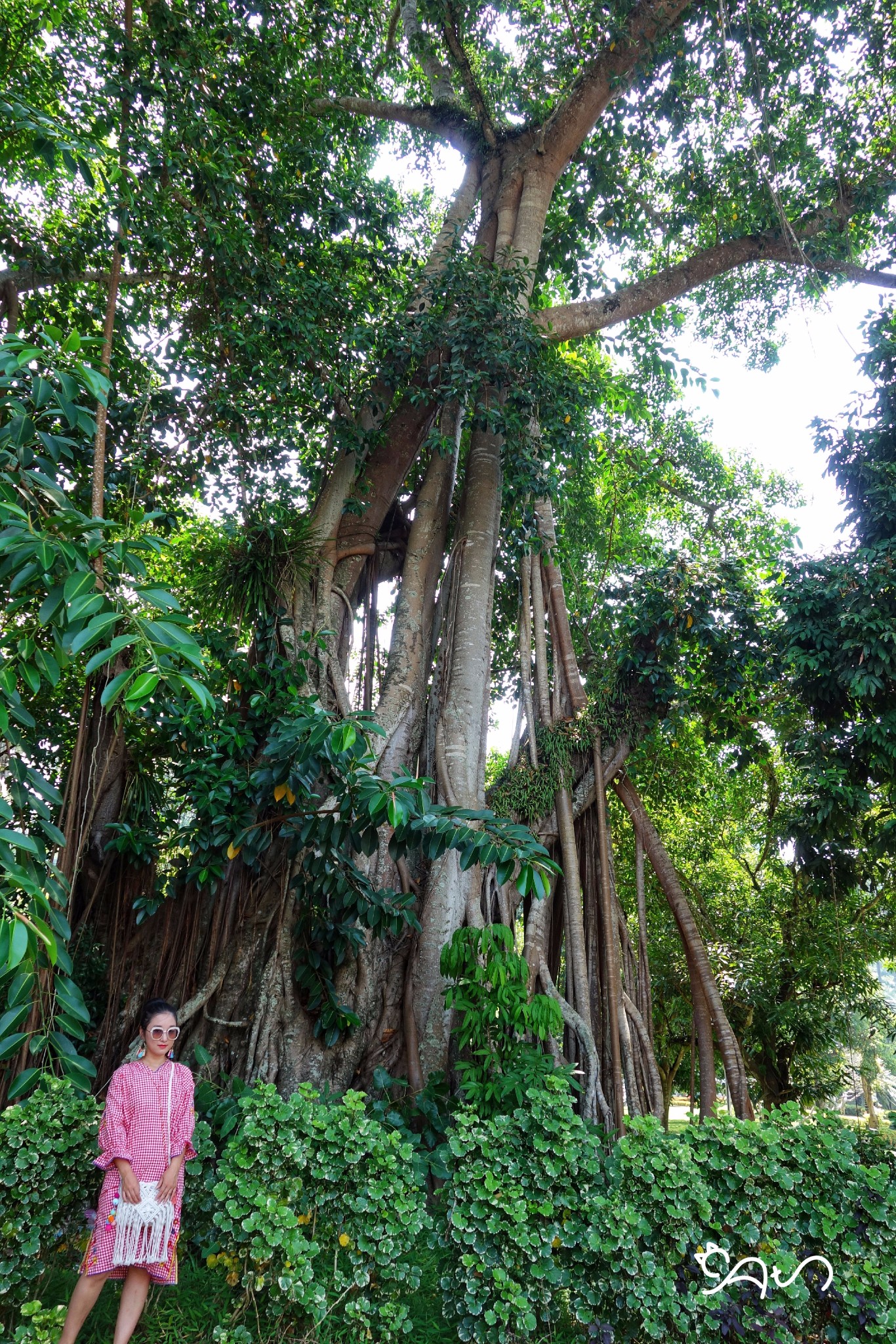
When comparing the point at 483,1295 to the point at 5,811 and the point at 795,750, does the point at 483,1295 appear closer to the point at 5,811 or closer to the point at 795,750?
the point at 5,811

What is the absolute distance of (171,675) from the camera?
1.92 m

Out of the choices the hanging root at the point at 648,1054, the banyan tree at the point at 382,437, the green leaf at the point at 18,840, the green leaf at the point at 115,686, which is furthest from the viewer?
the hanging root at the point at 648,1054

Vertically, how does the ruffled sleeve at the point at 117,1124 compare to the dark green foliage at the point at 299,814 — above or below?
below

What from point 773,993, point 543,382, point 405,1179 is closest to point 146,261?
point 543,382

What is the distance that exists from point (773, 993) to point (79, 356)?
7473 millimetres

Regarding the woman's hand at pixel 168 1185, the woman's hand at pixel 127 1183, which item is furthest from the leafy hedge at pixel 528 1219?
the woman's hand at pixel 127 1183

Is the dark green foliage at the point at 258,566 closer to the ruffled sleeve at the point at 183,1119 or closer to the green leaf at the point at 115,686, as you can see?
the ruffled sleeve at the point at 183,1119

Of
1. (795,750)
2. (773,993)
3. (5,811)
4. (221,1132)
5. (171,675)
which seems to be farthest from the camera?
(773,993)

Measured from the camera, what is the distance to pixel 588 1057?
174 inches

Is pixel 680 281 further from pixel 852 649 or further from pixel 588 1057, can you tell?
pixel 588 1057

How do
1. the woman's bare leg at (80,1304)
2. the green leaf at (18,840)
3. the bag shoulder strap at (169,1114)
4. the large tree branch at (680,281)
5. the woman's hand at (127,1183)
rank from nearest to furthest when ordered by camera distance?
the green leaf at (18,840)
the woman's bare leg at (80,1304)
the woman's hand at (127,1183)
the bag shoulder strap at (169,1114)
the large tree branch at (680,281)

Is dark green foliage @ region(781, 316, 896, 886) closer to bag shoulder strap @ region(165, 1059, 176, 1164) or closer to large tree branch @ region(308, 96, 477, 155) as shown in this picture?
large tree branch @ region(308, 96, 477, 155)

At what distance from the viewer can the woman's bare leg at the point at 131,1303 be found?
2.40 meters

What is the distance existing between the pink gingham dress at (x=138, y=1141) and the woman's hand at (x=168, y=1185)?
19 mm
